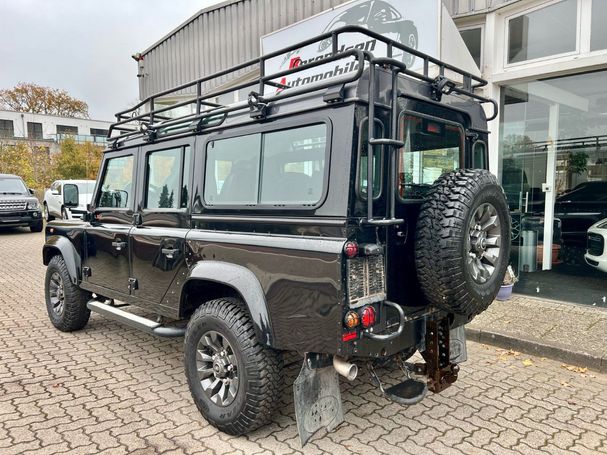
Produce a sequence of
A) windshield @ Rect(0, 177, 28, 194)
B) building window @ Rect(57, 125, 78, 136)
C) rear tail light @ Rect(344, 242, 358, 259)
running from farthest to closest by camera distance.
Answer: building window @ Rect(57, 125, 78, 136) → windshield @ Rect(0, 177, 28, 194) → rear tail light @ Rect(344, 242, 358, 259)

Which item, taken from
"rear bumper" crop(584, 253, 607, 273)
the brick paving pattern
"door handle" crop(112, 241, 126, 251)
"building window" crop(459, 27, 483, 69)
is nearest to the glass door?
"rear bumper" crop(584, 253, 607, 273)

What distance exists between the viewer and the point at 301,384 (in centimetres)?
253

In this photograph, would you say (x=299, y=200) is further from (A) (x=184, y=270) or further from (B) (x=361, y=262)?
(A) (x=184, y=270)

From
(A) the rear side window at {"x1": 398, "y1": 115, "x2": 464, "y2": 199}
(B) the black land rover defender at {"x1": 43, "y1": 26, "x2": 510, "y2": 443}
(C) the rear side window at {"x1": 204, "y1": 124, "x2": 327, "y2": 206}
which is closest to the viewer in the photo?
(B) the black land rover defender at {"x1": 43, "y1": 26, "x2": 510, "y2": 443}

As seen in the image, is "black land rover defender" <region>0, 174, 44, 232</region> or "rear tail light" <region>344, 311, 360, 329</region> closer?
"rear tail light" <region>344, 311, 360, 329</region>

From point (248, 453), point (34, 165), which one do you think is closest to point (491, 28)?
point (248, 453)

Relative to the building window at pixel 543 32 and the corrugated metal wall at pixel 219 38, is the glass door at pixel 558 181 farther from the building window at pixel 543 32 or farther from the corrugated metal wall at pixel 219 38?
the corrugated metal wall at pixel 219 38

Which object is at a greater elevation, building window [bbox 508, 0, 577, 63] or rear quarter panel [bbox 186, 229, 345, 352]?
building window [bbox 508, 0, 577, 63]

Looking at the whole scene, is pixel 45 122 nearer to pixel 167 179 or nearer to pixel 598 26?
pixel 167 179

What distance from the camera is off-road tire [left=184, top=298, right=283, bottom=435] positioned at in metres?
2.71

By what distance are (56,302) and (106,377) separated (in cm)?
174

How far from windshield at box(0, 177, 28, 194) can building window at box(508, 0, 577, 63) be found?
48.6 feet

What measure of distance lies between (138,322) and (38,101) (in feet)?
167

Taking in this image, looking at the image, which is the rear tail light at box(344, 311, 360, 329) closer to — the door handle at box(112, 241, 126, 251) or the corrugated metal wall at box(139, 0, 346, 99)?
the door handle at box(112, 241, 126, 251)
